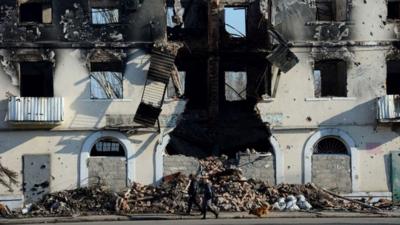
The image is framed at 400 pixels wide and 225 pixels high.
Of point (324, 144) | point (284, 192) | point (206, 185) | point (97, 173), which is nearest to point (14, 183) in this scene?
point (97, 173)

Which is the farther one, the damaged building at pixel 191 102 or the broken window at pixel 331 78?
the broken window at pixel 331 78

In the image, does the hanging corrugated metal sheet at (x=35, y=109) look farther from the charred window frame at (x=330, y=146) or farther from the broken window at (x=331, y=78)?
the broken window at (x=331, y=78)

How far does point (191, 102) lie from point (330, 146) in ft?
20.9

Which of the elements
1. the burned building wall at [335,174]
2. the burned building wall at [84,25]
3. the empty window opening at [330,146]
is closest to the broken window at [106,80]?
the burned building wall at [84,25]

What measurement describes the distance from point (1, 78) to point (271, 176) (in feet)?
40.2

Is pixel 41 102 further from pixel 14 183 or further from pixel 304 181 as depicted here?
pixel 304 181

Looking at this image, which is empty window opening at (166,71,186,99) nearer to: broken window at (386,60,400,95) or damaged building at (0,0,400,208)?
damaged building at (0,0,400,208)

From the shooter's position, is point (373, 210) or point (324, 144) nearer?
point (373, 210)

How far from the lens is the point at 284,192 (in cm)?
3108

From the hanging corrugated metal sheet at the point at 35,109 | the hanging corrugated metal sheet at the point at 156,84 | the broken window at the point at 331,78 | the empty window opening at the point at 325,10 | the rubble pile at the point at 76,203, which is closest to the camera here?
the rubble pile at the point at 76,203

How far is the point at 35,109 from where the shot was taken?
31125mm

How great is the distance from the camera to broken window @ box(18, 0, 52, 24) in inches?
1303

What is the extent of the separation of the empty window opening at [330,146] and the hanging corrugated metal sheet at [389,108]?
2.03 meters

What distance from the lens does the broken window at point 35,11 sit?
1303 inches
